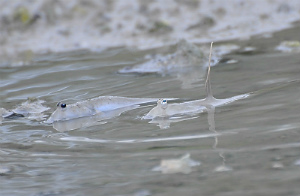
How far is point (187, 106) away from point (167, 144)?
529 mm

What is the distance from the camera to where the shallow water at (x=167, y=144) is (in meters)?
1.63

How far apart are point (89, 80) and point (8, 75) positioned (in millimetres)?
752

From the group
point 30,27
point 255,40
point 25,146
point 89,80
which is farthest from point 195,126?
point 30,27

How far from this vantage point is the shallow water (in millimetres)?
1632

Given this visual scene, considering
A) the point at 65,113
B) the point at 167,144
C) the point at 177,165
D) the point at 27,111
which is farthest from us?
the point at 27,111

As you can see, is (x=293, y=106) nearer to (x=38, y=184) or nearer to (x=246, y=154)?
(x=246, y=154)

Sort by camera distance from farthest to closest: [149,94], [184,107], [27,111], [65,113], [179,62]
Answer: [179,62] < [149,94] < [27,111] < [65,113] < [184,107]

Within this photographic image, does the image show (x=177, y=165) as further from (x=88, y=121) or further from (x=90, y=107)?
(x=90, y=107)

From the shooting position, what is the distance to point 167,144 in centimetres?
199

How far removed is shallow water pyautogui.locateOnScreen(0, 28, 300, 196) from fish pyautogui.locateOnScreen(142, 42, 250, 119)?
7 cm

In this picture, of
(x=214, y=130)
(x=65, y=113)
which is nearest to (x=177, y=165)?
(x=214, y=130)

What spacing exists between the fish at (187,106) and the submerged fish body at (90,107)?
0.27 m

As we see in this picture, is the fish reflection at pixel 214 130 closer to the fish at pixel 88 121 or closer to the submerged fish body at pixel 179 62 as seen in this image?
the fish at pixel 88 121

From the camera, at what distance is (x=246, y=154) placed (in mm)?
1781
